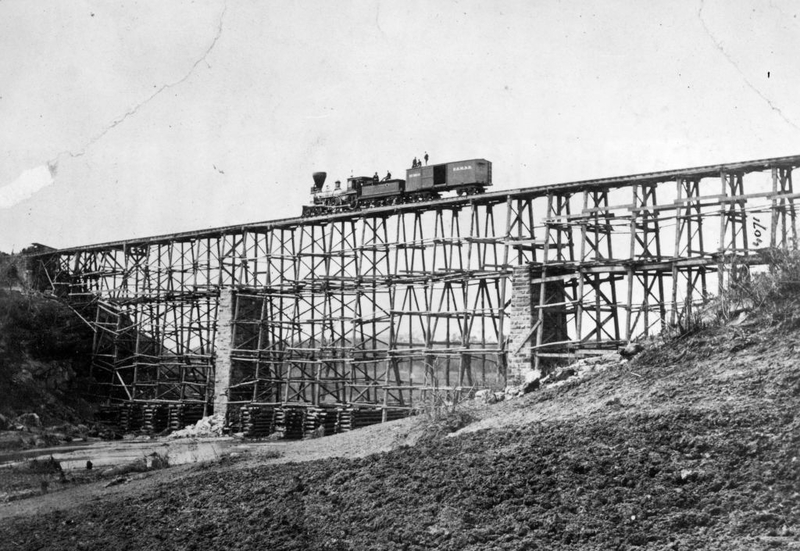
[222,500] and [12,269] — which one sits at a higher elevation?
[12,269]

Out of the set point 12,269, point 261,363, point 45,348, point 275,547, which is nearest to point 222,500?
point 275,547

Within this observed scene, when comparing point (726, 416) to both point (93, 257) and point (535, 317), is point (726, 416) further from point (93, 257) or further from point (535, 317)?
point (93, 257)

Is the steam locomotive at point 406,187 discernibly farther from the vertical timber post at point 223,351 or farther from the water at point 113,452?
the water at point 113,452

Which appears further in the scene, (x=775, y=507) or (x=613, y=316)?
(x=613, y=316)

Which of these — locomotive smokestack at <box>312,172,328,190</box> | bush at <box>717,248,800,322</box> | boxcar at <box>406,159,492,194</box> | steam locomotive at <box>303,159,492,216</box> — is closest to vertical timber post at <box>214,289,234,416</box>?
steam locomotive at <box>303,159,492,216</box>

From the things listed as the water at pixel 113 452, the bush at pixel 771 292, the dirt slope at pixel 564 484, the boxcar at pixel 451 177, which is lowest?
the water at pixel 113 452

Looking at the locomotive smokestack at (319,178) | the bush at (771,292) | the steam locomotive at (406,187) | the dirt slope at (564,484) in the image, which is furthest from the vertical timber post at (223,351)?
the bush at (771,292)

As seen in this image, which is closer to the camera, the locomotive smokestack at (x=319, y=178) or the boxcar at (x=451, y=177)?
the boxcar at (x=451, y=177)

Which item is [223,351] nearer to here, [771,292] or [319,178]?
[319,178]
